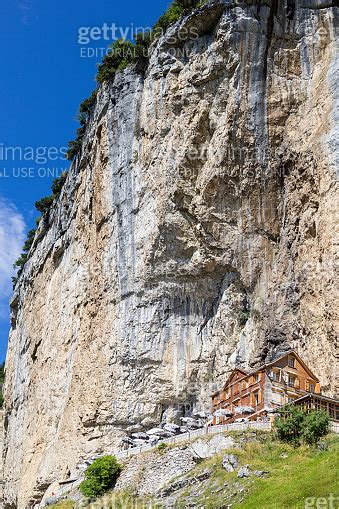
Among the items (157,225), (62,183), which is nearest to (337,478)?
(157,225)

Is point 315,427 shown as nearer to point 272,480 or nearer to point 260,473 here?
point 260,473

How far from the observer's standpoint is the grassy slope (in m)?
29.4

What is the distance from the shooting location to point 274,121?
46.8 meters

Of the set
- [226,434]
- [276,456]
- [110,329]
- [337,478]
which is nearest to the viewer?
[337,478]

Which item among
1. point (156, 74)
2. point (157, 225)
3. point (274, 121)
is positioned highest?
point (156, 74)

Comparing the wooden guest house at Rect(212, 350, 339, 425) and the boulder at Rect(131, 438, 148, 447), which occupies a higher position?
the wooden guest house at Rect(212, 350, 339, 425)

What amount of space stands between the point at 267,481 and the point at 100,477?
10263 millimetres

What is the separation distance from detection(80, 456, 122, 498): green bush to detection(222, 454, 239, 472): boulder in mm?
6967

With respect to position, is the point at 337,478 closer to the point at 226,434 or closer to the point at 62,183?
the point at 226,434

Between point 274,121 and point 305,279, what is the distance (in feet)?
32.6

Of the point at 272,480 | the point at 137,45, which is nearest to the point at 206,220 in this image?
the point at 137,45

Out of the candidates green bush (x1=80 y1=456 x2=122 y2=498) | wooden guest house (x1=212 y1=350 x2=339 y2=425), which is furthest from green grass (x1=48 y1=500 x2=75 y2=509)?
wooden guest house (x1=212 y1=350 x2=339 y2=425)

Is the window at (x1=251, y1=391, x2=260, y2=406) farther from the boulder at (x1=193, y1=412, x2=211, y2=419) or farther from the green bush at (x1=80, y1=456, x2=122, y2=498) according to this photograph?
the green bush at (x1=80, y1=456, x2=122, y2=498)

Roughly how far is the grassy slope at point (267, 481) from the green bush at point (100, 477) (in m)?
1.60
